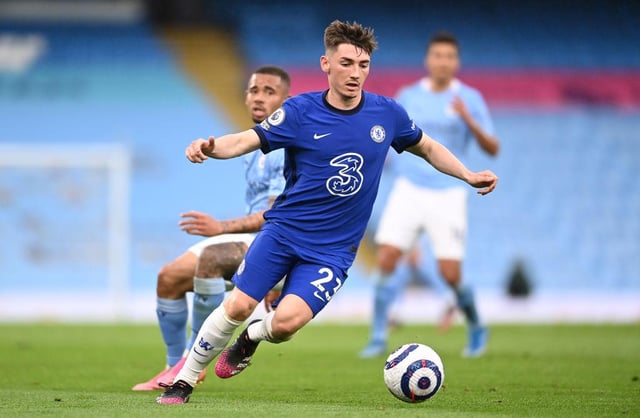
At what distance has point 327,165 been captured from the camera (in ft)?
22.2

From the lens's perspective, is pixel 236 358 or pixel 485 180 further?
pixel 485 180

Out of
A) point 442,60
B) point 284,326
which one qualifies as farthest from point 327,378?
point 442,60

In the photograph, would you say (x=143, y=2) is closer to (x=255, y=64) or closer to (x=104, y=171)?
(x=255, y=64)

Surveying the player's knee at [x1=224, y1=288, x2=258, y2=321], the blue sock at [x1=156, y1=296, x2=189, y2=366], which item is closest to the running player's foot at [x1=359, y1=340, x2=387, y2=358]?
the blue sock at [x1=156, y1=296, x2=189, y2=366]

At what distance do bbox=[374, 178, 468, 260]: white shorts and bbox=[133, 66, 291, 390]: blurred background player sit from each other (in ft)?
10.1

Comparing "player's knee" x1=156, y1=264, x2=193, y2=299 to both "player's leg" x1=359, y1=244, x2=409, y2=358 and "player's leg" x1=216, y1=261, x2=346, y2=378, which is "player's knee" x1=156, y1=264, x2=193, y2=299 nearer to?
"player's leg" x1=216, y1=261, x2=346, y2=378

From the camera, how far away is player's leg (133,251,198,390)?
25.7ft

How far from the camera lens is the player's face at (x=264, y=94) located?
822cm

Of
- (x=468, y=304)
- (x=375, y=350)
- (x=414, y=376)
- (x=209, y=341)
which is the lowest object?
(x=375, y=350)

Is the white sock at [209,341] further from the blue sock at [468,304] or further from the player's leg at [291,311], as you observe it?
the blue sock at [468,304]

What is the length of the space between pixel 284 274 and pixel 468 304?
184 inches

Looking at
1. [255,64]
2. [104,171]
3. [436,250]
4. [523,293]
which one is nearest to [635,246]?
[523,293]

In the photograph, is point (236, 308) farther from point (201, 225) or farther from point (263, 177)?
point (263, 177)

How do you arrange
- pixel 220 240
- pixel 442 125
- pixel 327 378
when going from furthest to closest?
pixel 442 125 < pixel 327 378 < pixel 220 240
